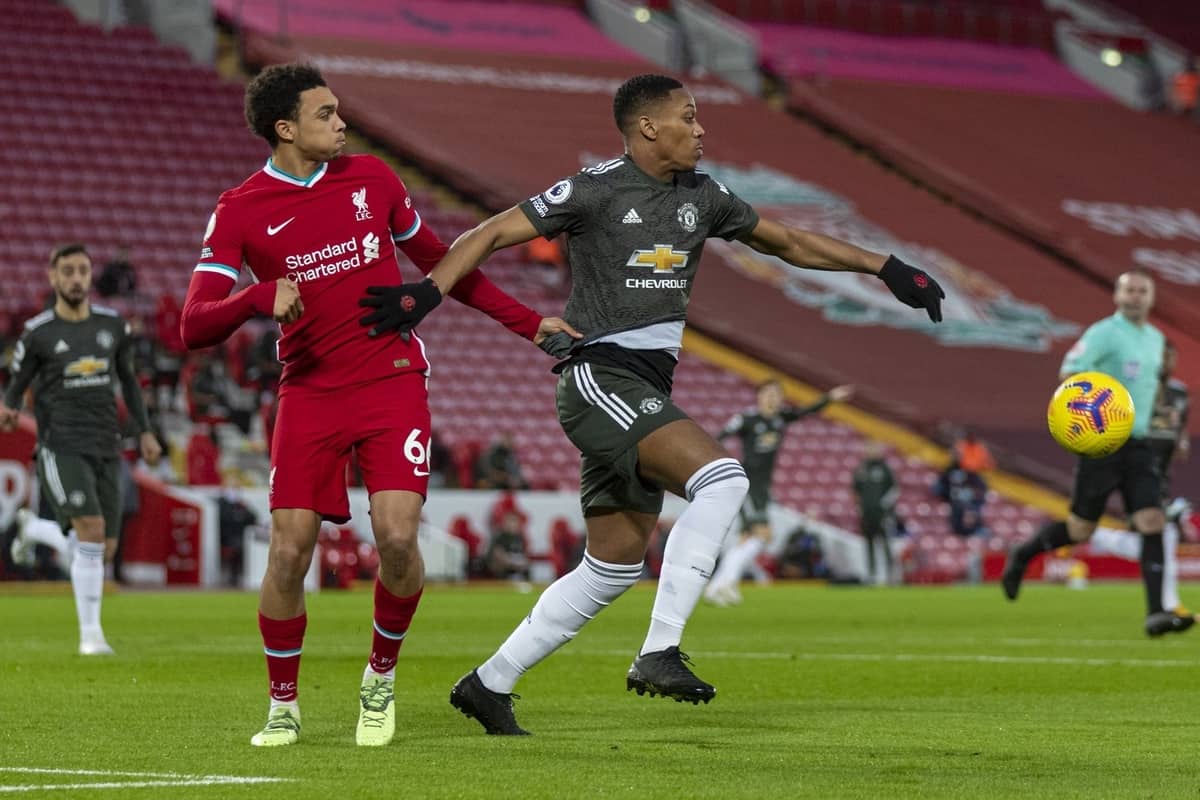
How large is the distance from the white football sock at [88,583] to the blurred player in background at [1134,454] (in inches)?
244

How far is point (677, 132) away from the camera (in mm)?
7441

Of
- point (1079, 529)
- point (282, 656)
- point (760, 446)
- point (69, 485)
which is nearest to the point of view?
point (282, 656)

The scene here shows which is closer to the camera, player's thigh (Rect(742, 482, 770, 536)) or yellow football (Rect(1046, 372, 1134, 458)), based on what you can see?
yellow football (Rect(1046, 372, 1134, 458))

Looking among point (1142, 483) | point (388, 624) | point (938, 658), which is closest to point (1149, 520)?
point (1142, 483)

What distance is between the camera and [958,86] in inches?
1791

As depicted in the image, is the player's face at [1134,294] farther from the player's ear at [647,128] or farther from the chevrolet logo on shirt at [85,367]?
the player's ear at [647,128]

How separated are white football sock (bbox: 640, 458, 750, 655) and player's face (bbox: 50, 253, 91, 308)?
6.36 metres

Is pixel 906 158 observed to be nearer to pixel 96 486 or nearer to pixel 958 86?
pixel 958 86

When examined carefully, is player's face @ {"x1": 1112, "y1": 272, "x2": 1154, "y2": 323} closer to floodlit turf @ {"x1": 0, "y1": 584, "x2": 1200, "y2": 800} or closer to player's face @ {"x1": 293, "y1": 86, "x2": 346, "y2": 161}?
floodlit turf @ {"x1": 0, "y1": 584, "x2": 1200, "y2": 800}

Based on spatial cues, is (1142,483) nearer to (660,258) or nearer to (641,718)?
(641,718)

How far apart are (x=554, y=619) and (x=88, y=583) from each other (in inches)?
225

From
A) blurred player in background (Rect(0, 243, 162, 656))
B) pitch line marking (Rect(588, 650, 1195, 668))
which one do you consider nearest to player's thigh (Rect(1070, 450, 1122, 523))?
pitch line marking (Rect(588, 650, 1195, 668))

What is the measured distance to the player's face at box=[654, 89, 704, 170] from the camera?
744 centimetres

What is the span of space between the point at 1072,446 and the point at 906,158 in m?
30.5
